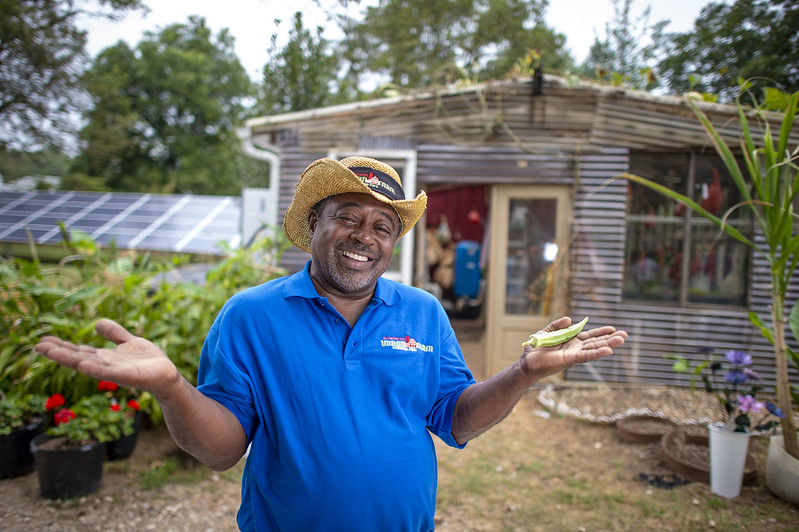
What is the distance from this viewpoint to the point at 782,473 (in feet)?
12.3

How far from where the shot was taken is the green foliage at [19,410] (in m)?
3.55

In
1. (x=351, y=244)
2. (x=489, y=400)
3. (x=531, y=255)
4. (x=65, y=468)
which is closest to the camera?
(x=489, y=400)

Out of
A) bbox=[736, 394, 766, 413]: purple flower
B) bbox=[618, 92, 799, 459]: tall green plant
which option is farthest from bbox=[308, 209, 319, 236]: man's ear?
bbox=[736, 394, 766, 413]: purple flower

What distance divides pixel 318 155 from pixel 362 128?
0.69 meters

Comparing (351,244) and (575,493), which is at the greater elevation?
(351,244)

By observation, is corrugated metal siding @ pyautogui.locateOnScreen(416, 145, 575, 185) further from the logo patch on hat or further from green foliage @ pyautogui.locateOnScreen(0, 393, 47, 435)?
the logo patch on hat

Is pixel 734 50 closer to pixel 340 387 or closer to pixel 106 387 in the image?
pixel 340 387

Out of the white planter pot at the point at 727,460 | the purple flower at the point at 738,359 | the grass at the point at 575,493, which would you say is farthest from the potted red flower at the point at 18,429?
the purple flower at the point at 738,359

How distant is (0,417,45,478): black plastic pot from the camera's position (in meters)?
3.60

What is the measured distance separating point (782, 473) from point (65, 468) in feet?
17.0

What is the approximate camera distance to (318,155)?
21.8 ft

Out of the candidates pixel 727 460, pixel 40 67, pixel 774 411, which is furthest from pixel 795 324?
pixel 40 67

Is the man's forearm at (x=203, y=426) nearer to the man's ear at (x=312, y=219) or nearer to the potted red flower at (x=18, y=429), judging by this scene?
the man's ear at (x=312, y=219)

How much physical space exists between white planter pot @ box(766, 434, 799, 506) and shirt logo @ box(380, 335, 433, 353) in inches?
143
